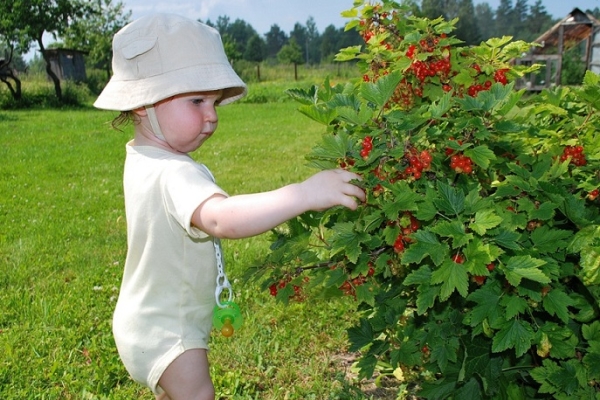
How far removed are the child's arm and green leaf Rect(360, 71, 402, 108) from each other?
26 cm

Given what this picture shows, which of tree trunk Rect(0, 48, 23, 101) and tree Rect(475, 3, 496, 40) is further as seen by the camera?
tree Rect(475, 3, 496, 40)

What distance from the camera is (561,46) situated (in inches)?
934

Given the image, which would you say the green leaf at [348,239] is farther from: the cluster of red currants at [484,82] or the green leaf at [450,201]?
the cluster of red currants at [484,82]

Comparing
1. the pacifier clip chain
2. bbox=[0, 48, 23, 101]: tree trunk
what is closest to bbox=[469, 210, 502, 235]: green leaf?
the pacifier clip chain

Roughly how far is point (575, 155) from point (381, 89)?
0.82 m

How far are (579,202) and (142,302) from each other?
1462 millimetres

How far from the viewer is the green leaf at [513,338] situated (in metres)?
1.68

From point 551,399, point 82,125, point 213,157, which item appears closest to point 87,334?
point 551,399

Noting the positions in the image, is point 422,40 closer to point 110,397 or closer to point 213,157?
point 110,397

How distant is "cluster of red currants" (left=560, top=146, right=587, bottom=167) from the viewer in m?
2.05

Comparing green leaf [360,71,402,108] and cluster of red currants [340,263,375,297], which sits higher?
green leaf [360,71,402,108]

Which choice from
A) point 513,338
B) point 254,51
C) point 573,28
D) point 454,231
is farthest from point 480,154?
point 254,51

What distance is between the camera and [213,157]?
9203mm

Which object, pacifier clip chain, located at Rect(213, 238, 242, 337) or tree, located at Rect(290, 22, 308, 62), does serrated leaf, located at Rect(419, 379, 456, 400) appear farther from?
tree, located at Rect(290, 22, 308, 62)
